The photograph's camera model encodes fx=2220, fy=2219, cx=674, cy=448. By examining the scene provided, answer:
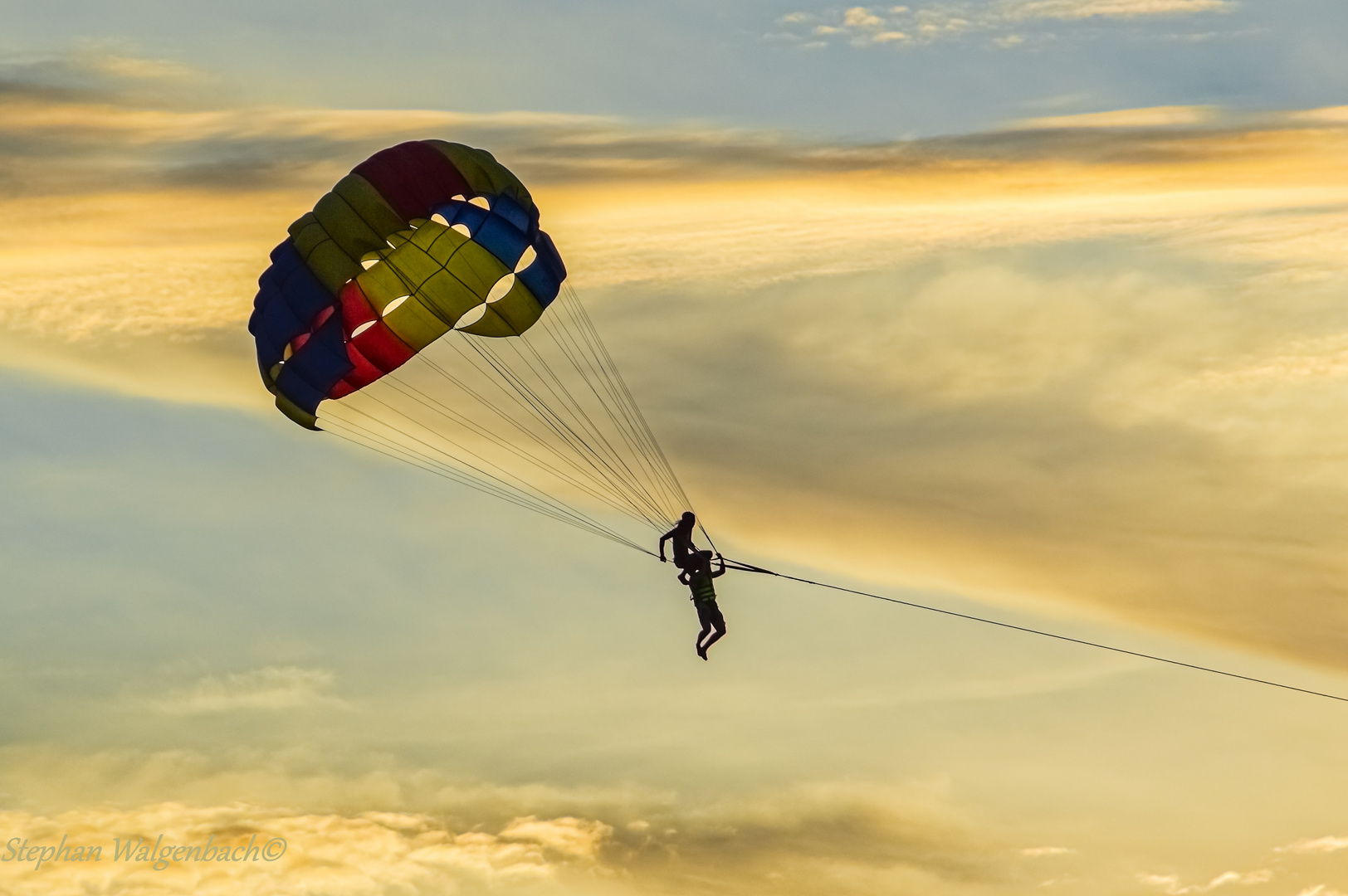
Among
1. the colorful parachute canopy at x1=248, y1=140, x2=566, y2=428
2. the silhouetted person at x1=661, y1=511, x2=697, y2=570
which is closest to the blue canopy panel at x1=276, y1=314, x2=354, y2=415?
the colorful parachute canopy at x1=248, y1=140, x2=566, y2=428

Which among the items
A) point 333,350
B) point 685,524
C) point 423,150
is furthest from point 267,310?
point 685,524

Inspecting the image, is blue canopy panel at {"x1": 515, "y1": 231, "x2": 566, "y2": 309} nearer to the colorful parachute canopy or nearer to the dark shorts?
the colorful parachute canopy

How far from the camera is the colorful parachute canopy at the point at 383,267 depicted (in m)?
41.4

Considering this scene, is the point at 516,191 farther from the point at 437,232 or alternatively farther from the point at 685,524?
the point at 685,524

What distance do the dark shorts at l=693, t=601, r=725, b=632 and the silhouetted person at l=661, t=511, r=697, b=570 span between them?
0.77 m

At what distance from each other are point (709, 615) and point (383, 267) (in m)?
9.13

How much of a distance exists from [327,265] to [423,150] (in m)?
3.02

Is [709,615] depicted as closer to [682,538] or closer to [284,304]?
[682,538]

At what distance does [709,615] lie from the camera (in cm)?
4122

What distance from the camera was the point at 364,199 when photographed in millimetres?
41469

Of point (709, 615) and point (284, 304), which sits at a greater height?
point (284, 304)

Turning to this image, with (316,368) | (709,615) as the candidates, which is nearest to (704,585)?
(709,615)

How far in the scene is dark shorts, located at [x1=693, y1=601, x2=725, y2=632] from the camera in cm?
4112

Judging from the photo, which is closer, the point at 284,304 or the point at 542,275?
the point at 284,304
